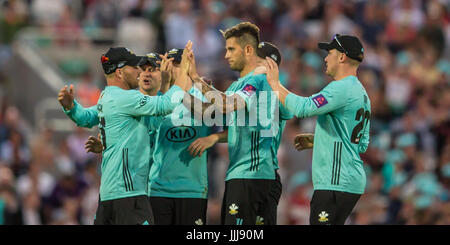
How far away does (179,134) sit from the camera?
36.2 ft

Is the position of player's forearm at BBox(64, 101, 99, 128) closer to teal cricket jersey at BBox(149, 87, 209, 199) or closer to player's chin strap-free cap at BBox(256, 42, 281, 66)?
teal cricket jersey at BBox(149, 87, 209, 199)

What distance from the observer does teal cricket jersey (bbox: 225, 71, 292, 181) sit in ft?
34.7

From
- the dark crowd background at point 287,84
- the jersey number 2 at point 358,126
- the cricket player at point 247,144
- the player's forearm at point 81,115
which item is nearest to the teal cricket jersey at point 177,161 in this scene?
the cricket player at point 247,144

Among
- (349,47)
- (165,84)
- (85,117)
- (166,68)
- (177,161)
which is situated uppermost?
(349,47)

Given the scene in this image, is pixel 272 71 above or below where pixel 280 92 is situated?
above

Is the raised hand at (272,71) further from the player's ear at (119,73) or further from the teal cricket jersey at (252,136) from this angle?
the player's ear at (119,73)

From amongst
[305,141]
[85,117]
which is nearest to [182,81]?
[85,117]

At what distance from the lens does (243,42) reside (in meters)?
10.8

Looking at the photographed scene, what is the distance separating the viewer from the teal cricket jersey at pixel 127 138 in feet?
33.3

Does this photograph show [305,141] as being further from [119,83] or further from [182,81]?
[119,83]

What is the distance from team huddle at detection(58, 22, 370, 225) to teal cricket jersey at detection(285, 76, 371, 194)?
0.03 feet

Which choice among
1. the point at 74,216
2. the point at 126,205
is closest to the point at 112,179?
the point at 126,205

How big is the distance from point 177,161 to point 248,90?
3.79 ft
